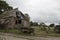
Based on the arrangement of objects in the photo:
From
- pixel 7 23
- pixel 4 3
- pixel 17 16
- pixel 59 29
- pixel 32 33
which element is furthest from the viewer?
pixel 4 3

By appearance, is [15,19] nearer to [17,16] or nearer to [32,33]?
[17,16]

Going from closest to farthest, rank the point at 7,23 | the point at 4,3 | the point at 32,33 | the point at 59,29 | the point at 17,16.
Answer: the point at 32,33
the point at 59,29
the point at 7,23
the point at 17,16
the point at 4,3

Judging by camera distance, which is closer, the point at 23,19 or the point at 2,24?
the point at 2,24

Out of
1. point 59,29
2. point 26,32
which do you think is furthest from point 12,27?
point 59,29

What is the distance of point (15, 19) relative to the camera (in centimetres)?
4256

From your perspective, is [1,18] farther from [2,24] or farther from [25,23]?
[25,23]

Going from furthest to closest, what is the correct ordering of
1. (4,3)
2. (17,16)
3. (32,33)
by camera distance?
(4,3) → (17,16) → (32,33)

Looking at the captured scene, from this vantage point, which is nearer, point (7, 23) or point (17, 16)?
point (7, 23)

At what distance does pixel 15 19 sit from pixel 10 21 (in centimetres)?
209

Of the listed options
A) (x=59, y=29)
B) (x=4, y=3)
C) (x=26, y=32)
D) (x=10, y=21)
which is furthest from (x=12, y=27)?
Result: (x=4, y=3)

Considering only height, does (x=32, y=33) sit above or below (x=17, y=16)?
below

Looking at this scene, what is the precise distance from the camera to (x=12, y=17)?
1618 inches

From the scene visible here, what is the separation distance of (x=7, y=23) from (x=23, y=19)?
6.40m

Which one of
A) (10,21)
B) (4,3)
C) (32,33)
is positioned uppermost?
(4,3)
